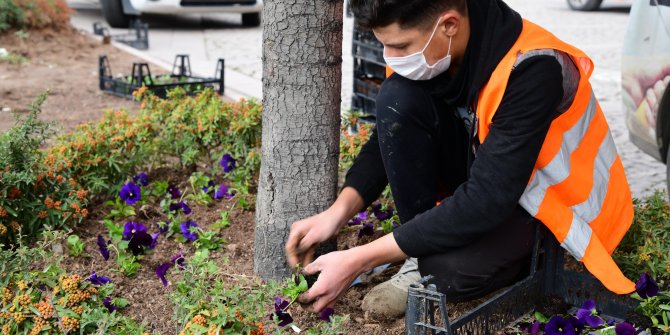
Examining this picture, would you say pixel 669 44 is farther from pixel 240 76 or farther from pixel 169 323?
pixel 240 76

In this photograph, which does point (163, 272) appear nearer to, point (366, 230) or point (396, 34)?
point (366, 230)

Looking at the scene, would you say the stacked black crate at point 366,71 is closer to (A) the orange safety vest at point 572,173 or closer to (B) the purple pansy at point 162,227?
(B) the purple pansy at point 162,227

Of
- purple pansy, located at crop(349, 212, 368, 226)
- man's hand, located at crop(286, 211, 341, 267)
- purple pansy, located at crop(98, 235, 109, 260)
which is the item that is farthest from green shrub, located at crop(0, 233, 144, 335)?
purple pansy, located at crop(349, 212, 368, 226)

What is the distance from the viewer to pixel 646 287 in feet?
7.45

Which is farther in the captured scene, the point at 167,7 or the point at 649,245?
the point at 167,7

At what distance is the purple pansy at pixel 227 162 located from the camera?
3529 mm

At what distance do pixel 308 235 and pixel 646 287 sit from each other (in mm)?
1017

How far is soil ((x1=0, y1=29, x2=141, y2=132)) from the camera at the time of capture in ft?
19.5

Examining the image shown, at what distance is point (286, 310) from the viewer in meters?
2.47

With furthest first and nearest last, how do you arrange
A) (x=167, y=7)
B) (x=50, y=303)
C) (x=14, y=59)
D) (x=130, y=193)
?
(x=167, y=7)
(x=14, y=59)
(x=130, y=193)
(x=50, y=303)

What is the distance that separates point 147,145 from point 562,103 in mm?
2042

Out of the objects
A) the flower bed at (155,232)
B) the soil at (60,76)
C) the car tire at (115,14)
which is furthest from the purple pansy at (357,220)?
the car tire at (115,14)

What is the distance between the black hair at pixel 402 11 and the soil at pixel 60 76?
3468 mm

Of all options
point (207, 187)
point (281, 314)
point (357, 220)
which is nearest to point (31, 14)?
point (207, 187)
